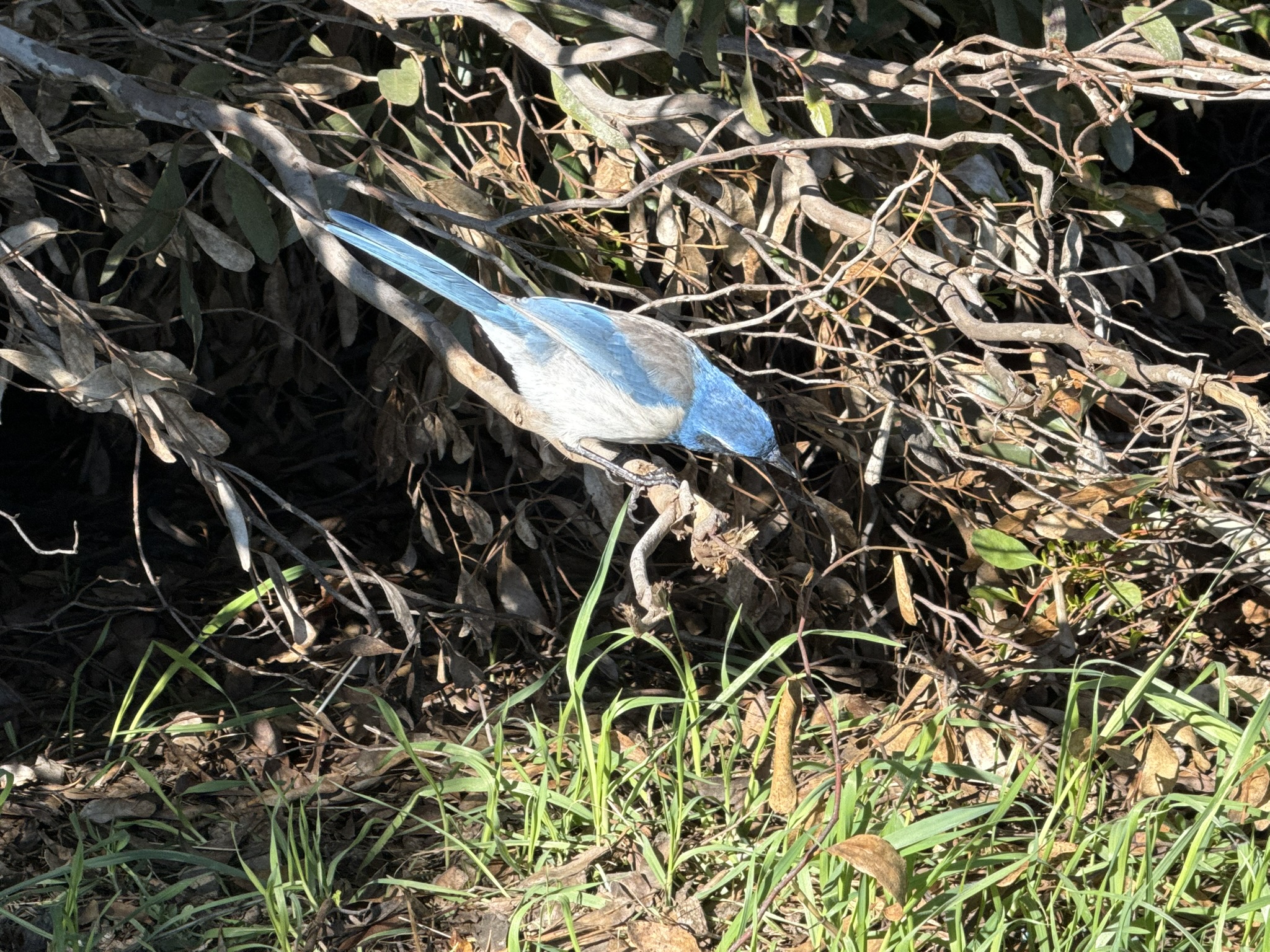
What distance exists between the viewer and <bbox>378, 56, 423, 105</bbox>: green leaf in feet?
9.21

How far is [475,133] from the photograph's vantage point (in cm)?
350

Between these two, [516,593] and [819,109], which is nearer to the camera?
[819,109]

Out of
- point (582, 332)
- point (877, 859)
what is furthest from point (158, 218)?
point (877, 859)

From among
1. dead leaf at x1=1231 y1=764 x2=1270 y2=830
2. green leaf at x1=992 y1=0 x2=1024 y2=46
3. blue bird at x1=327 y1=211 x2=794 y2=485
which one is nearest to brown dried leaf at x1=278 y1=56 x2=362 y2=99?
blue bird at x1=327 y1=211 x2=794 y2=485

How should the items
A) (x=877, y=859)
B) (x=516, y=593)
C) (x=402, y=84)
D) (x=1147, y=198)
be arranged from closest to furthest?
1. (x=877, y=859)
2. (x=402, y=84)
3. (x=1147, y=198)
4. (x=516, y=593)

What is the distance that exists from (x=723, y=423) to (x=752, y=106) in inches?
28.9

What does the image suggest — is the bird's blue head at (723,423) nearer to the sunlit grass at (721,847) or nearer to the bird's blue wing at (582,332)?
the bird's blue wing at (582,332)

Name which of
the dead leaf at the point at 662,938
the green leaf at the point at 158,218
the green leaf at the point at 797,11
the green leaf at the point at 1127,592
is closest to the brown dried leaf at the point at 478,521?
the green leaf at the point at 158,218

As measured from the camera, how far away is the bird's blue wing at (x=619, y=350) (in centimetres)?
296

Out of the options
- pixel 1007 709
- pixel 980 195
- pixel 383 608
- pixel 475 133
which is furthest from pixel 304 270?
pixel 1007 709

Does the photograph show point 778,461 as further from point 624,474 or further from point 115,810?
A: point 115,810

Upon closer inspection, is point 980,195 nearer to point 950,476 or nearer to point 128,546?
point 950,476

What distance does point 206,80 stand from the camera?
2.90 metres

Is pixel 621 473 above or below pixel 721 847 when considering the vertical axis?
above
